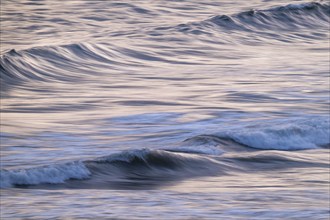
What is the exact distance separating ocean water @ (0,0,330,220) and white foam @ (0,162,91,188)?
0.05 ft

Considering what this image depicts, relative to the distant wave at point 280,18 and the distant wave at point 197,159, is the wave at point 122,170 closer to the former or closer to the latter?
the distant wave at point 197,159

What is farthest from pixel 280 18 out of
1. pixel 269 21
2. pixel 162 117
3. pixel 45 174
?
pixel 45 174

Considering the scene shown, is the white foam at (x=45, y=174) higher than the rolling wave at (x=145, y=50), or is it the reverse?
the rolling wave at (x=145, y=50)

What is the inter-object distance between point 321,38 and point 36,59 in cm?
560

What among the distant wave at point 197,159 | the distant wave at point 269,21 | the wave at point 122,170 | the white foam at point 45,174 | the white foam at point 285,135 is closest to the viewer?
the white foam at point 45,174

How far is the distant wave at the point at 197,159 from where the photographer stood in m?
7.59

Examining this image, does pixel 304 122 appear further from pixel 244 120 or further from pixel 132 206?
pixel 132 206

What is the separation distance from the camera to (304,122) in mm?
9992

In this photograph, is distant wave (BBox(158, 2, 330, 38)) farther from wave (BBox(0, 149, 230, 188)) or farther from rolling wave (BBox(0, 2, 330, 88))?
wave (BBox(0, 149, 230, 188))

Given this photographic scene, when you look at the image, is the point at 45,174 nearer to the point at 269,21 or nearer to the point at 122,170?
the point at 122,170

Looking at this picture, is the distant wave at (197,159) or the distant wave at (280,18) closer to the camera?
the distant wave at (197,159)

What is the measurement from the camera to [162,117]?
1041 centimetres

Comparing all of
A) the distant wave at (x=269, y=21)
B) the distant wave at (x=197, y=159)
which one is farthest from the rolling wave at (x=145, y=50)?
the distant wave at (x=197, y=159)

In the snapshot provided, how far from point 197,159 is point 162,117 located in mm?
2055
